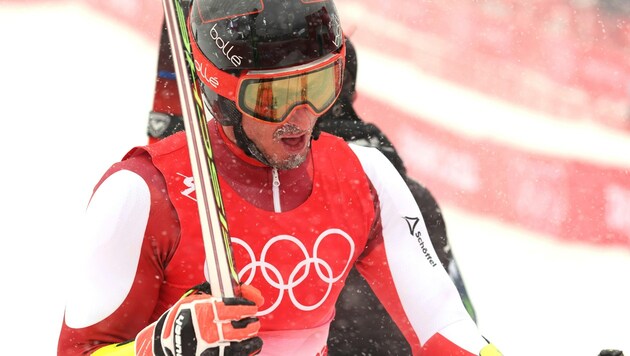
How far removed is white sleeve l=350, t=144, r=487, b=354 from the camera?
11.3ft

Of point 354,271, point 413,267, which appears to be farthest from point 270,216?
point 354,271

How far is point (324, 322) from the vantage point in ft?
11.4

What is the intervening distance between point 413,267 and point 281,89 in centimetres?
77

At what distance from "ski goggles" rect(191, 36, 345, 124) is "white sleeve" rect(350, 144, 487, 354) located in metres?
0.41

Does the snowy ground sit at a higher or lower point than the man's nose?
lower

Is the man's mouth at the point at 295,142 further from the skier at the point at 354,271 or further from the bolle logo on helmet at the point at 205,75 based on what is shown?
the skier at the point at 354,271

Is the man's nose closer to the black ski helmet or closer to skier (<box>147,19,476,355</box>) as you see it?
the black ski helmet

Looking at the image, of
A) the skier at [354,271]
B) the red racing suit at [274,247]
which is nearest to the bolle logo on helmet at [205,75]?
the red racing suit at [274,247]

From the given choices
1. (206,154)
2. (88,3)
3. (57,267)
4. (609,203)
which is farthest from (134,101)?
(206,154)

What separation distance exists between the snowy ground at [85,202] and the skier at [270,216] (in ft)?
10.9

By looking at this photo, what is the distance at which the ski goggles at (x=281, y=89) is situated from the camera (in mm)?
3141

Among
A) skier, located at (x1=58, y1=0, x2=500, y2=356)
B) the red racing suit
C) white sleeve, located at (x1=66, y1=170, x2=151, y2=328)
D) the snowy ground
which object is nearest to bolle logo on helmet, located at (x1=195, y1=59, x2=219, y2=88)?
skier, located at (x1=58, y1=0, x2=500, y2=356)

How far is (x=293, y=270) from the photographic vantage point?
10.8 ft

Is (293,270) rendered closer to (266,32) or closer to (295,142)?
(295,142)
